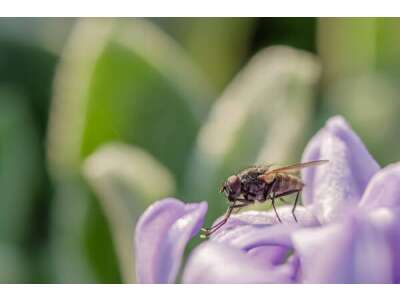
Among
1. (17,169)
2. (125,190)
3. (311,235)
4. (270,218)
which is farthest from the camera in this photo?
(17,169)

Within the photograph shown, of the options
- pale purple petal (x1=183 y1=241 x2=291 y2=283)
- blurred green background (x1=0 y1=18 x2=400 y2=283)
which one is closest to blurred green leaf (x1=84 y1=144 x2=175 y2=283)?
blurred green background (x1=0 y1=18 x2=400 y2=283)

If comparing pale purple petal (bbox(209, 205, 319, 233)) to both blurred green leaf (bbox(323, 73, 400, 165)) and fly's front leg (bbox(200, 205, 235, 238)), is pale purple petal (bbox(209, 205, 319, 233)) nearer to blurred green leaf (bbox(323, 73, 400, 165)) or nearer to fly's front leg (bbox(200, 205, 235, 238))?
fly's front leg (bbox(200, 205, 235, 238))

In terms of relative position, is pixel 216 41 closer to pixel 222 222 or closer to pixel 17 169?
pixel 17 169

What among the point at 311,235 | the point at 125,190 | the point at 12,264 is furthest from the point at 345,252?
the point at 12,264

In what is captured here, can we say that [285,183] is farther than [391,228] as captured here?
Yes

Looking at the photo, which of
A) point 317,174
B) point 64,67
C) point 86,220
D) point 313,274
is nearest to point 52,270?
point 86,220

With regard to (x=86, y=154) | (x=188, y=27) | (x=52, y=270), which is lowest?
(x=52, y=270)
